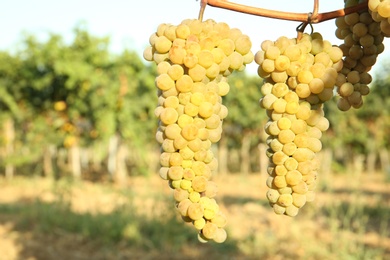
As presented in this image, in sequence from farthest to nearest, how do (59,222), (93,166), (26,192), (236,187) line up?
(93,166), (236,187), (26,192), (59,222)

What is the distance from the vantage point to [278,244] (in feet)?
21.8

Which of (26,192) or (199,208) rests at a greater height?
(199,208)

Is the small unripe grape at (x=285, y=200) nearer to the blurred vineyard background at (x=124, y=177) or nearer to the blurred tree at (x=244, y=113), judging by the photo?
the blurred vineyard background at (x=124, y=177)

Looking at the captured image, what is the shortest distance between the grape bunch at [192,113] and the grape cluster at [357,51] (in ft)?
0.88

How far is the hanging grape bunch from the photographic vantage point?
0.86 m

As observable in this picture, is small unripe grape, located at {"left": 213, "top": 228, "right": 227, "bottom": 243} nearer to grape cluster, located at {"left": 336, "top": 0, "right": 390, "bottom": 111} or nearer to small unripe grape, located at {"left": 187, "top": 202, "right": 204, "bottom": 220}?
small unripe grape, located at {"left": 187, "top": 202, "right": 204, "bottom": 220}

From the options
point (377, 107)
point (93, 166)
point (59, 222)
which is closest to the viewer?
point (59, 222)

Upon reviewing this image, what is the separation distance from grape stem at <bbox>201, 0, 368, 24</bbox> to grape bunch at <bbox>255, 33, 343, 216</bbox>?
0.17 ft

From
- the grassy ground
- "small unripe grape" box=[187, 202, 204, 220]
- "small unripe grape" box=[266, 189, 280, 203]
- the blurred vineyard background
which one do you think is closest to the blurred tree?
the blurred vineyard background

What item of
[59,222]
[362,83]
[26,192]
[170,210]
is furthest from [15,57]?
[362,83]

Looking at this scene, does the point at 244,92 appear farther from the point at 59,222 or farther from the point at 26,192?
the point at 59,222

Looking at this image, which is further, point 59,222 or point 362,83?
point 59,222

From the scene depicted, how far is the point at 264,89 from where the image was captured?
968 millimetres

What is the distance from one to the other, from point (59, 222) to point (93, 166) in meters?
13.5
